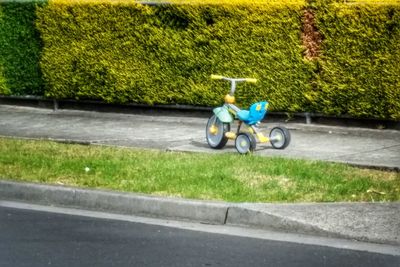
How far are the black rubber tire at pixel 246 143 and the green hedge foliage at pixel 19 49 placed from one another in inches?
224

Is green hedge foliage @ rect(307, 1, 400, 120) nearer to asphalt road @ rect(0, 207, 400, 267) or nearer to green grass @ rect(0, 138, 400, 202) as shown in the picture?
green grass @ rect(0, 138, 400, 202)

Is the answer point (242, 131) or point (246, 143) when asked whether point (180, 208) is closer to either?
point (246, 143)

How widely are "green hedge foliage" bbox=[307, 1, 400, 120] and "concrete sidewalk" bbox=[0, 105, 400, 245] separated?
37 centimetres

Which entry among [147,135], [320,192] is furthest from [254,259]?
[147,135]

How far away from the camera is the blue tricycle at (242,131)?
11.1 metres

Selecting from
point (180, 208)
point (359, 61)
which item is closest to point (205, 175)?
point (180, 208)

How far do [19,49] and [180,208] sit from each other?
8.28m

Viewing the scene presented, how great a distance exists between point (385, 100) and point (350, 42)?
94 cm

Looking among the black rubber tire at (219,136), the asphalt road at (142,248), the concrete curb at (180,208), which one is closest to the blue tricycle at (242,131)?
the black rubber tire at (219,136)

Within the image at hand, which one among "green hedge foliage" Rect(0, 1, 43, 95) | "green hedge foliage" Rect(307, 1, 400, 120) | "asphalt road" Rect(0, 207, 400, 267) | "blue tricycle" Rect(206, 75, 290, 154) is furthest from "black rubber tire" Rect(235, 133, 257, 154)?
"green hedge foliage" Rect(0, 1, 43, 95)

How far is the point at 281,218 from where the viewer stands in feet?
26.2

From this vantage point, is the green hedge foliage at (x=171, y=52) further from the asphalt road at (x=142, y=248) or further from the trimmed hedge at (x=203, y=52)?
the asphalt road at (x=142, y=248)

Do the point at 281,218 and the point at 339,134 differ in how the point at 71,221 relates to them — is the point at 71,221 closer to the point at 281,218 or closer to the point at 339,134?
the point at 281,218

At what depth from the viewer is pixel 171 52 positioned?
47.3 feet
